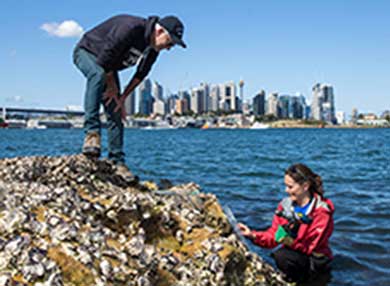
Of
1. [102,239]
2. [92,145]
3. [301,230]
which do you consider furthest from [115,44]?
[301,230]

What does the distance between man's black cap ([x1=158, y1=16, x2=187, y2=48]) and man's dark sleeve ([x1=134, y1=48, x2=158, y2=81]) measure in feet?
2.47

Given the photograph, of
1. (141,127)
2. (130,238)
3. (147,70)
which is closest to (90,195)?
(130,238)

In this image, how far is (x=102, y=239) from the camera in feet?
13.1

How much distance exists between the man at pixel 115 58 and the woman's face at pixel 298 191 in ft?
7.97

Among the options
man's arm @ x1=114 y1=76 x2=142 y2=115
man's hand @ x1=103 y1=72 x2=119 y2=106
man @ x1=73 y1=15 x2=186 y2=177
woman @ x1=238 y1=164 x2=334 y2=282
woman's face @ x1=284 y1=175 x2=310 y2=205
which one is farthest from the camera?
man's arm @ x1=114 y1=76 x2=142 y2=115

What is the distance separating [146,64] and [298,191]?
3187mm

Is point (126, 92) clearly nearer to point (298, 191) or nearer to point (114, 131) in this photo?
point (114, 131)

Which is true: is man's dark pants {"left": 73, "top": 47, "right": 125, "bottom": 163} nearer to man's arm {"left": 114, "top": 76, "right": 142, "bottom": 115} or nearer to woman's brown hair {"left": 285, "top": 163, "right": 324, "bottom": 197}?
man's arm {"left": 114, "top": 76, "right": 142, "bottom": 115}

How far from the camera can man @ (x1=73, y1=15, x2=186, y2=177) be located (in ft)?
21.3

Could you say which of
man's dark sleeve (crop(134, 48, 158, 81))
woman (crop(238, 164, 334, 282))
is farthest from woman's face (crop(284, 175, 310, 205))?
man's dark sleeve (crop(134, 48, 158, 81))

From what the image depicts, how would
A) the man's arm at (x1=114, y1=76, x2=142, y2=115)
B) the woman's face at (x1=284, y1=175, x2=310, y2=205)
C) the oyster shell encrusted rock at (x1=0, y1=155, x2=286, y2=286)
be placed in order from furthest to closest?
the man's arm at (x1=114, y1=76, x2=142, y2=115)
the woman's face at (x1=284, y1=175, x2=310, y2=205)
the oyster shell encrusted rock at (x1=0, y1=155, x2=286, y2=286)

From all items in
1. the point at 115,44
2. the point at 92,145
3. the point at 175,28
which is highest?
the point at 175,28

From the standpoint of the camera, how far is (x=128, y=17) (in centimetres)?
686

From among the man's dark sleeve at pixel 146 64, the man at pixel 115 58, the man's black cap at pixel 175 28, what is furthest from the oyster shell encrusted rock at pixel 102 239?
the man's black cap at pixel 175 28
